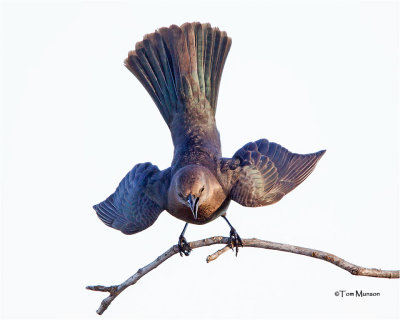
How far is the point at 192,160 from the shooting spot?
27.8 feet

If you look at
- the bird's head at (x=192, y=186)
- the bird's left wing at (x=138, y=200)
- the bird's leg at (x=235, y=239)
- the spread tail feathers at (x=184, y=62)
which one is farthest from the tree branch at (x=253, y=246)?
the spread tail feathers at (x=184, y=62)

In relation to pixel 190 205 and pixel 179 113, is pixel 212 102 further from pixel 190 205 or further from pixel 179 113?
pixel 190 205

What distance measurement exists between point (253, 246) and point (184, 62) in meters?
3.57

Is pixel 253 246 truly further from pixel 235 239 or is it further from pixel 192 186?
pixel 235 239

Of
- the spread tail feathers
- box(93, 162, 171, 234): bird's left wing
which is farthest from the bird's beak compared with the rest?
the spread tail feathers

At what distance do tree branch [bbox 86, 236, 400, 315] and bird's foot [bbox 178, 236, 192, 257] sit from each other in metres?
0.68

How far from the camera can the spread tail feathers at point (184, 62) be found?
9.30 meters

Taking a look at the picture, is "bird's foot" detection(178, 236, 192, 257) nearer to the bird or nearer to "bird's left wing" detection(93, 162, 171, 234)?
the bird

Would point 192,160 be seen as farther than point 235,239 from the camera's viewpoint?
Yes

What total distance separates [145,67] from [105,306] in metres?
3.85

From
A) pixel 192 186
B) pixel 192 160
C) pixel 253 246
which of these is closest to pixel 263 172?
pixel 192 160

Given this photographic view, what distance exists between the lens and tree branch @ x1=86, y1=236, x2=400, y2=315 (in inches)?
247

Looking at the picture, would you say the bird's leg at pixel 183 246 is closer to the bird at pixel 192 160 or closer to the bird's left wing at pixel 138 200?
the bird at pixel 192 160

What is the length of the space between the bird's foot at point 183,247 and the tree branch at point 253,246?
0.68m
